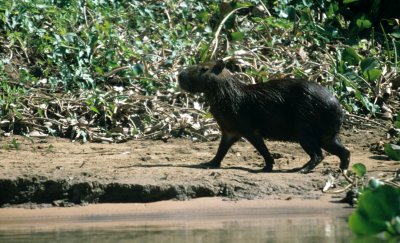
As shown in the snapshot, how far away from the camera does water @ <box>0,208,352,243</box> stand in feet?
24.3

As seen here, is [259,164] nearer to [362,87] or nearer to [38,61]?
[362,87]

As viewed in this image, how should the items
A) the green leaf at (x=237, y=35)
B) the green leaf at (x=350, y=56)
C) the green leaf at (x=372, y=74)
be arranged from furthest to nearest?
the green leaf at (x=237, y=35), the green leaf at (x=350, y=56), the green leaf at (x=372, y=74)

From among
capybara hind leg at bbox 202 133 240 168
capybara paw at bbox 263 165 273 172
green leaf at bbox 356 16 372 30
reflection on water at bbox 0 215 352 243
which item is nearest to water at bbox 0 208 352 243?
reflection on water at bbox 0 215 352 243

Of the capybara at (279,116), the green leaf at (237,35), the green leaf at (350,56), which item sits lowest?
the capybara at (279,116)

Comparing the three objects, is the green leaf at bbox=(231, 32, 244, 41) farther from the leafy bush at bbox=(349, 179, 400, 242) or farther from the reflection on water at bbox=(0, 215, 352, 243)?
the leafy bush at bbox=(349, 179, 400, 242)

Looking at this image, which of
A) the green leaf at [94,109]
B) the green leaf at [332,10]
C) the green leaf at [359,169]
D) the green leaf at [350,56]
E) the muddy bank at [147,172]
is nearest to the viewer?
the green leaf at [359,169]

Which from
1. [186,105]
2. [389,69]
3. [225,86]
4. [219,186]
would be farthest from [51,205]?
[389,69]

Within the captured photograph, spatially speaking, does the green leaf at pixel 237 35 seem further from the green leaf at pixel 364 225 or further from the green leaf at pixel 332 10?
the green leaf at pixel 364 225

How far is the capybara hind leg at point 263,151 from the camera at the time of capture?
32.1 feet

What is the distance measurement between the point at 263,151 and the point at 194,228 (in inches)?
80.8

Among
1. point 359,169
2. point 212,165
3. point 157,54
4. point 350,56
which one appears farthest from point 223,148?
point 157,54

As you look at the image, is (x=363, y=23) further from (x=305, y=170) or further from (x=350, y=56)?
(x=305, y=170)

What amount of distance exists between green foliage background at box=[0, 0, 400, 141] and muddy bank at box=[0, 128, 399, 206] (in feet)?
1.84

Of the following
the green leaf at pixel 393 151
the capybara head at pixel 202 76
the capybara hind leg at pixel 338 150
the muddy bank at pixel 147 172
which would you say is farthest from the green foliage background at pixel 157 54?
the green leaf at pixel 393 151
